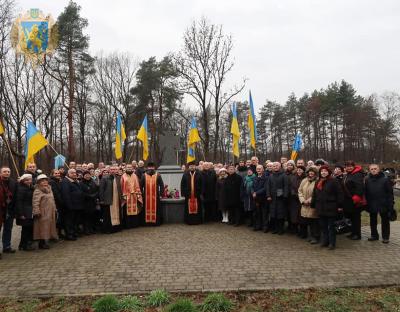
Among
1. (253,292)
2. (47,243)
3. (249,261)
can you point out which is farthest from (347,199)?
(47,243)

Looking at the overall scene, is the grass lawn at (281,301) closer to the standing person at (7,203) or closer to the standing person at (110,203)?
the standing person at (7,203)

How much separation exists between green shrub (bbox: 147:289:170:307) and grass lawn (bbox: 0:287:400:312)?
0.20ft

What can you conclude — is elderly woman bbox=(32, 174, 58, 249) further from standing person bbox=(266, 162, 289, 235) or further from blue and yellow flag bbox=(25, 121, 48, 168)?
standing person bbox=(266, 162, 289, 235)

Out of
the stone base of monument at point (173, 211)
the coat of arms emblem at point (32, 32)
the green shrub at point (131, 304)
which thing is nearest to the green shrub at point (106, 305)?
the green shrub at point (131, 304)

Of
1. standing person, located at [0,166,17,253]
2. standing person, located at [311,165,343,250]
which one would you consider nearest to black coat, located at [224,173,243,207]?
standing person, located at [311,165,343,250]

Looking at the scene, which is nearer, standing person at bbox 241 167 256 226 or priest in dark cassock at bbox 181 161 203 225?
standing person at bbox 241 167 256 226

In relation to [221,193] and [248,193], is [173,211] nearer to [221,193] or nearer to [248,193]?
[221,193]

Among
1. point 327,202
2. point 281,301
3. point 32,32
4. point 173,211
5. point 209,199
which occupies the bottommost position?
point 281,301

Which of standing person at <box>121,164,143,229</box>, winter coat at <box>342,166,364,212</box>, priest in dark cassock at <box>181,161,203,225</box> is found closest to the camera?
winter coat at <box>342,166,364,212</box>

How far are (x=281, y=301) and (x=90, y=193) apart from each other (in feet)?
21.3

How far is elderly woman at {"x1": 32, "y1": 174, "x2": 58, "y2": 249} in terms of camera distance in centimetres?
788

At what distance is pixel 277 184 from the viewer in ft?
29.2

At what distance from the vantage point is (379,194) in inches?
308

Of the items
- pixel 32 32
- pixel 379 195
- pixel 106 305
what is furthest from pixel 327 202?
pixel 32 32
